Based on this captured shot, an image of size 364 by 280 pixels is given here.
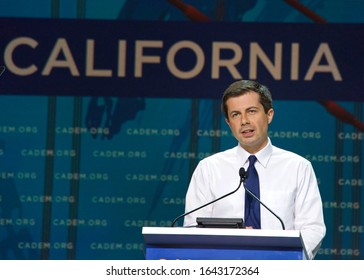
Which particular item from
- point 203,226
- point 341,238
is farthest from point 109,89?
point 203,226

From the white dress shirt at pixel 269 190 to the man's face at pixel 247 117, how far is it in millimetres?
118

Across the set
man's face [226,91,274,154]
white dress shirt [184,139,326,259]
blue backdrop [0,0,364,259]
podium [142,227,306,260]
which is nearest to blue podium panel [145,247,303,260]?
podium [142,227,306,260]

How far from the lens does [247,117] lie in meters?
4.06

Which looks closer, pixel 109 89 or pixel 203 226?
pixel 203 226

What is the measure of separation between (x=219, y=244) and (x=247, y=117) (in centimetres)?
99

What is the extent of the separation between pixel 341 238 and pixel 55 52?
2050 mm

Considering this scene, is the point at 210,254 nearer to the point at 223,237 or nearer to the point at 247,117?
the point at 223,237

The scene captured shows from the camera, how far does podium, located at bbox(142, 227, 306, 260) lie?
124 inches

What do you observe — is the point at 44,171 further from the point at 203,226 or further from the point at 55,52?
the point at 203,226

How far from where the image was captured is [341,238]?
5.62m

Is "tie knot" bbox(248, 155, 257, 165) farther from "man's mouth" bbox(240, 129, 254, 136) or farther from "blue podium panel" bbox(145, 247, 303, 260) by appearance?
"blue podium panel" bbox(145, 247, 303, 260)

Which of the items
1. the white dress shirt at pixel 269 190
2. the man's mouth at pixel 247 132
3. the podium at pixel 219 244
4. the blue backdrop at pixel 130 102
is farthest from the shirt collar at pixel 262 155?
the blue backdrop at pixel 130 102

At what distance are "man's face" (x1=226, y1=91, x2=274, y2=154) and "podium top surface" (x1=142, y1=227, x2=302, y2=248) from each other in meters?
0.96

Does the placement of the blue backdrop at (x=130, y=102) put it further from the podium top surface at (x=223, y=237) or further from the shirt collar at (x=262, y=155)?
the podium top surface at (x=223, y=237)
